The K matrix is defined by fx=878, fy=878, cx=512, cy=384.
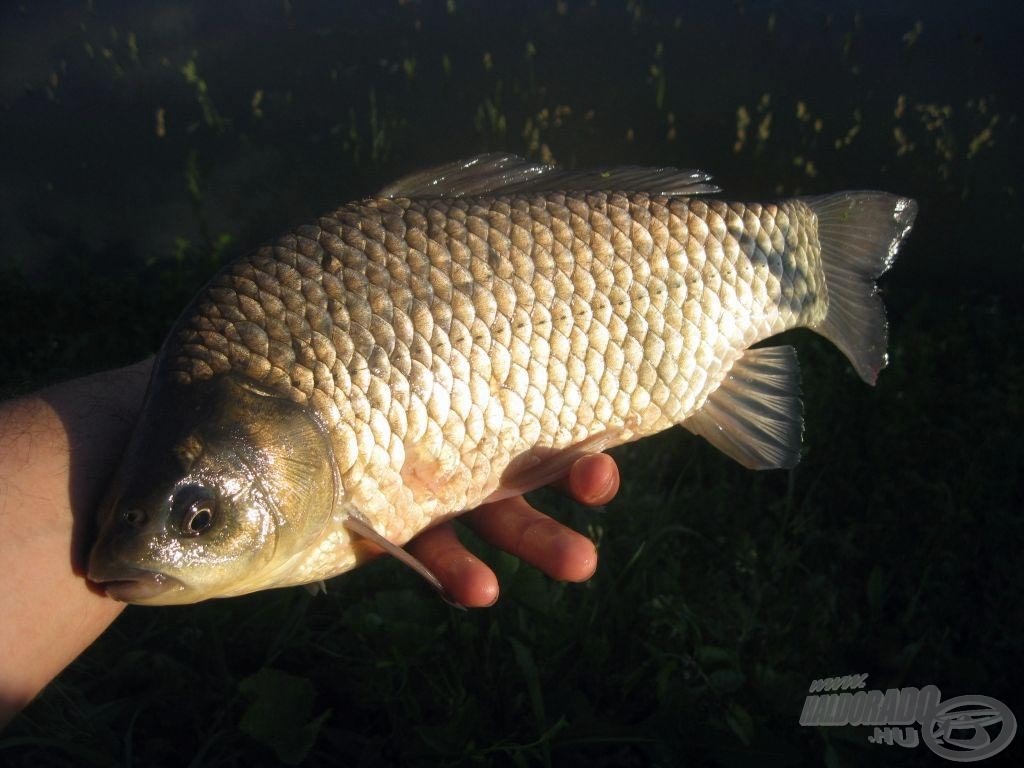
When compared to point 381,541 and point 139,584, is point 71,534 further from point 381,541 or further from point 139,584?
point 381,541

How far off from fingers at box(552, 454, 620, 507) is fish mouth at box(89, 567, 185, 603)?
0.80 meters

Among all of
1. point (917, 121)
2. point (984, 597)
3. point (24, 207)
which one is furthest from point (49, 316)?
point (917, 121)

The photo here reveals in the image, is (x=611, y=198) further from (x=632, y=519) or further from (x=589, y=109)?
(x=589, y=109)

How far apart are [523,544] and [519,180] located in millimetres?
813

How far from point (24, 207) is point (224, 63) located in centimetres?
169

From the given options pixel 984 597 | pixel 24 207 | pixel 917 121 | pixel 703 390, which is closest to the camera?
pixel 703 390

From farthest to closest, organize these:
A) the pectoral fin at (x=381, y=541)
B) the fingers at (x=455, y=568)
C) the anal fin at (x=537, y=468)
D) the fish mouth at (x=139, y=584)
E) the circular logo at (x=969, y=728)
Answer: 1. the circular logo at (x=969, y=728)
2. the anal fin at (x=537, y=468)
3. the fingers at (x=455, y=568)
4. the pectoral fin at (x=381, y=541)
5. the fish mouth at (x=139, y=584)

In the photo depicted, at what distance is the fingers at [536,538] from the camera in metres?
1.80

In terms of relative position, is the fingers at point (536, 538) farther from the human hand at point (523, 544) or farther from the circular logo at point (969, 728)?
the circular logo at point (969, 728)

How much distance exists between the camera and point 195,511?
149 centimetres

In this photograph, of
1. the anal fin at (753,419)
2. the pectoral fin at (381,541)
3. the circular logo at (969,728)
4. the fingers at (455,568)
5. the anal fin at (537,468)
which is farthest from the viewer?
the circular logo at (969,728)

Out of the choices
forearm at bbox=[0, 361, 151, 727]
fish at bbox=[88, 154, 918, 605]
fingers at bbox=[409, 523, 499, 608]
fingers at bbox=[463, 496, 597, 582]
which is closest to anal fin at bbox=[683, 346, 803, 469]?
fish at bbox=[88, 154, 918, 605]

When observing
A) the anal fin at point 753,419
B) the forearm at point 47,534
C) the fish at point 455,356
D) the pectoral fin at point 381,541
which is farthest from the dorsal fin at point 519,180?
the forearm at point 47,534

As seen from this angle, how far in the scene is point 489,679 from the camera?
2.21m
